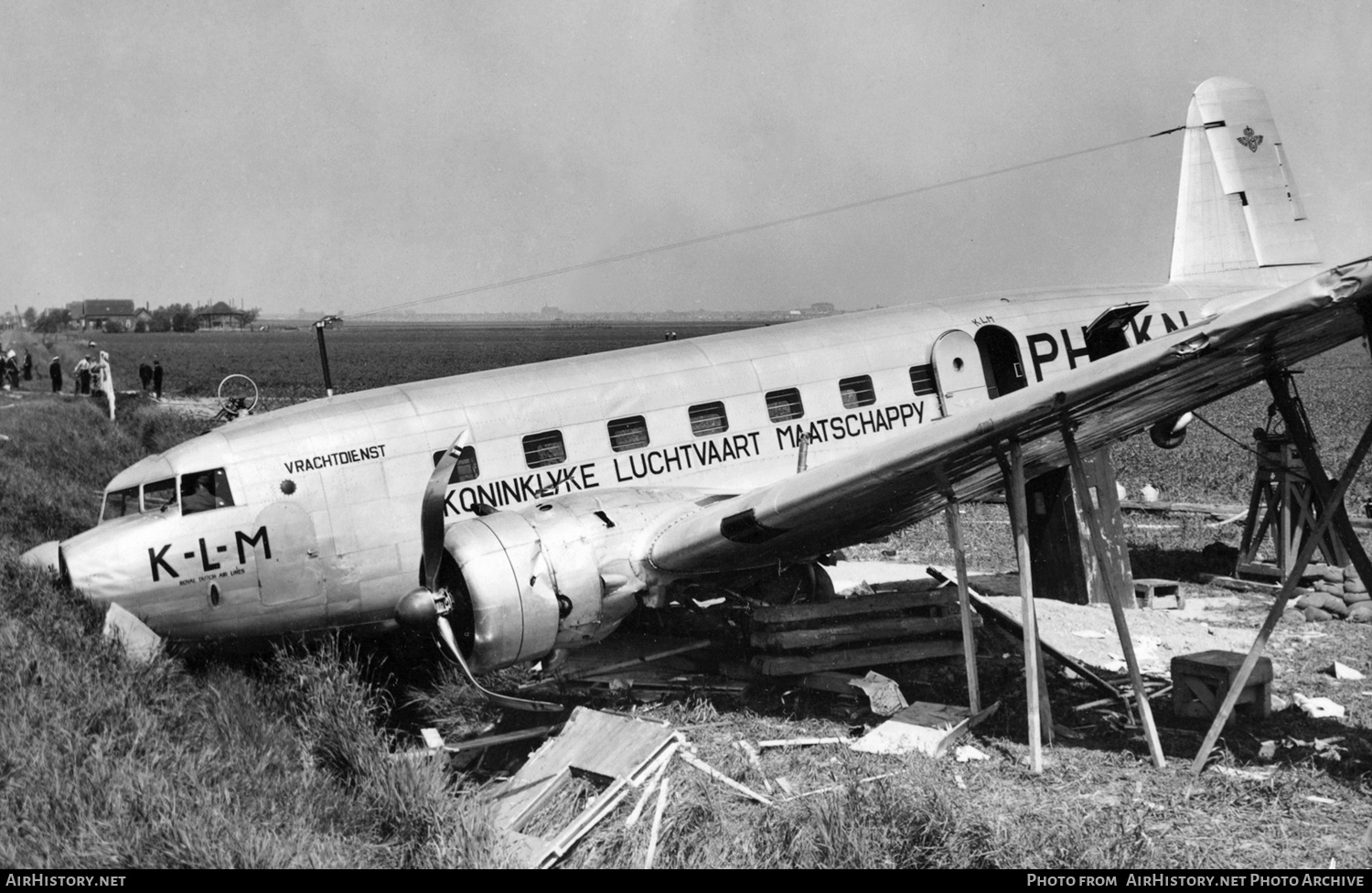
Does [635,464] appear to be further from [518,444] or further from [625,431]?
[518,444]

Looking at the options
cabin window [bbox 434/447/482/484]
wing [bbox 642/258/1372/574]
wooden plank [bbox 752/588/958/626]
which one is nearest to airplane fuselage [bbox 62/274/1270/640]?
cabin window [bbox 434/447/482/484]

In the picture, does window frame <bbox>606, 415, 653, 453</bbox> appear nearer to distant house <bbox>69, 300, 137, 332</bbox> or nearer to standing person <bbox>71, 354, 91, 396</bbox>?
standing person <bbox>71, 354, 91, 396</bbox>

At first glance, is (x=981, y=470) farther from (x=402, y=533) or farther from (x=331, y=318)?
(x=331, y=318)

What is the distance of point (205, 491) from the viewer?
384 inches

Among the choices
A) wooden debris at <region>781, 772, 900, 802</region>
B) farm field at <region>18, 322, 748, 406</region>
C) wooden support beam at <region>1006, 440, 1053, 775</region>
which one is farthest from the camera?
farm field at <region>18, 322, 748, 406</region>

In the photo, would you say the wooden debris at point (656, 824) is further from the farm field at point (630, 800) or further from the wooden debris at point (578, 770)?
the wooden debris at point (578, 770)

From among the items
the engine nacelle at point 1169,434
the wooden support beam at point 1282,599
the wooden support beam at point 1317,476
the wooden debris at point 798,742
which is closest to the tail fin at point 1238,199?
the engine nacelle at point 1169,434

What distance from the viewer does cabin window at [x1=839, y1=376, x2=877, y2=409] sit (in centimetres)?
1198

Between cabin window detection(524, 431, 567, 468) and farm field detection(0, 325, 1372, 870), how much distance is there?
2.24 meters

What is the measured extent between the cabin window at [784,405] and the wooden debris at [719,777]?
15.3 feet

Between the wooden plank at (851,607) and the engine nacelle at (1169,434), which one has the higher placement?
the engine nacelle at (1169,434)

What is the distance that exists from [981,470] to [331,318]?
945cm

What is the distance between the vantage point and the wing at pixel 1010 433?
6312 mm
